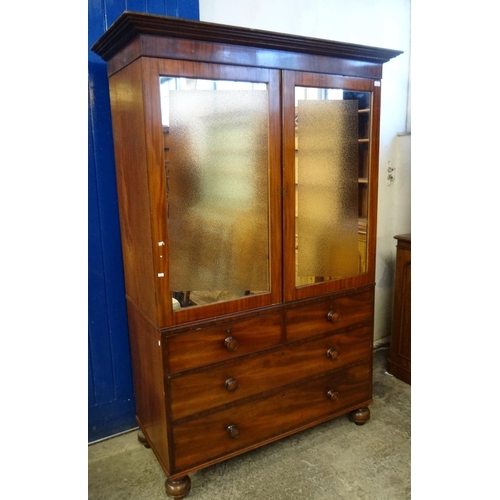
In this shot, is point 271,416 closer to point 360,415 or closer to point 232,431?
point 232,431

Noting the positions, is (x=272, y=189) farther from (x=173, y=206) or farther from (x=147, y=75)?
(x=147, y=75)

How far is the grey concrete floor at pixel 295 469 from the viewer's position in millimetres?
1739

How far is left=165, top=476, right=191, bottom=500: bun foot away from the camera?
170 cm

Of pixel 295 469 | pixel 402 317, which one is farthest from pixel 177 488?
pixel 402 317

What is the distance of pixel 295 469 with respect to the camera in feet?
6.11

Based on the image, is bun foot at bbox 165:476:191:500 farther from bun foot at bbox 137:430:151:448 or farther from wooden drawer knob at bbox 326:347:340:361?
wooden drawer knob at bbox 326:347:340:361

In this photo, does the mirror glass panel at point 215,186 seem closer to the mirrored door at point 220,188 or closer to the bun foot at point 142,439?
the mirrored door at point 220,188

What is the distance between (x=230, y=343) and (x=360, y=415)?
0.91 m

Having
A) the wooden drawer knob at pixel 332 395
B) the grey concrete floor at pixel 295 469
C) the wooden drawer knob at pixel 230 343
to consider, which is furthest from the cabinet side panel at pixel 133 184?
the wooden drawer knob at pixel 332 395

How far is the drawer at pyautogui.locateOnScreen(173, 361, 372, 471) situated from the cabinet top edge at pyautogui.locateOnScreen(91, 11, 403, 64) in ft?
4.54

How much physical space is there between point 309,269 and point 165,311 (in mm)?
654

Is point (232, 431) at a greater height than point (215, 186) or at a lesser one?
lesser

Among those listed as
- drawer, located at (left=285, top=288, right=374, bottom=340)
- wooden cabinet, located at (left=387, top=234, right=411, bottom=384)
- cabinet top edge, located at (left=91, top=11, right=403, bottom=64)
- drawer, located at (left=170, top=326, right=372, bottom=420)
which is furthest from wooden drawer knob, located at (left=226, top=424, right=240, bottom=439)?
cabinet top edge, located at (left=91, top=11, right=403, bottom=64)

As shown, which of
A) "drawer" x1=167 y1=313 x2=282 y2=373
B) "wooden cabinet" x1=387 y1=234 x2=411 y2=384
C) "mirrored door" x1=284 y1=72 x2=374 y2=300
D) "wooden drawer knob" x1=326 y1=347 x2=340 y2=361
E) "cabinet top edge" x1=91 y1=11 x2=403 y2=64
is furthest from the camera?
"wooden cabinet" x1=387 y1=234 x2=411 y2=384
